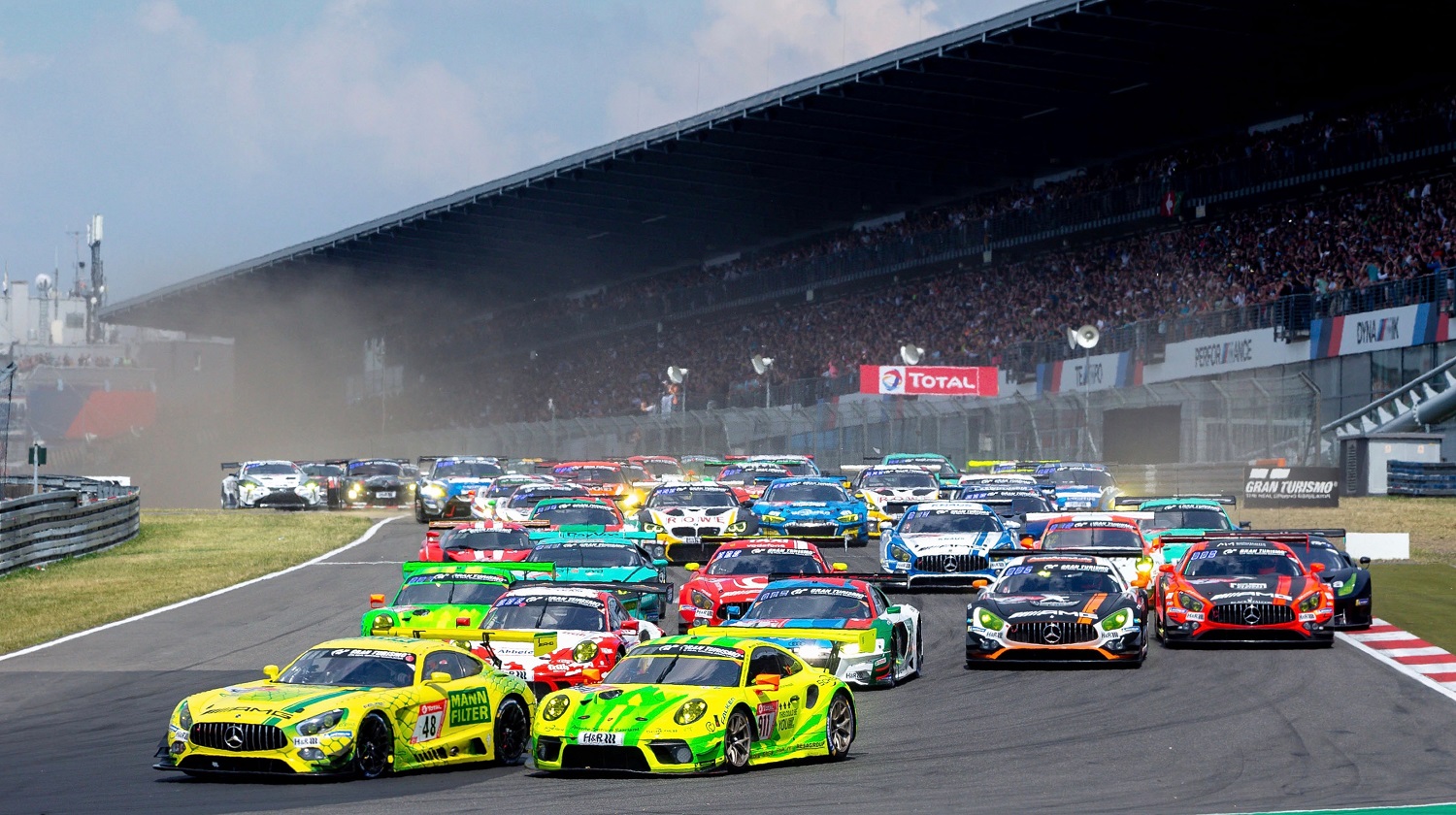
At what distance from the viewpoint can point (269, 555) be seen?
110ft

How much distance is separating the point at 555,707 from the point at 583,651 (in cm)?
304

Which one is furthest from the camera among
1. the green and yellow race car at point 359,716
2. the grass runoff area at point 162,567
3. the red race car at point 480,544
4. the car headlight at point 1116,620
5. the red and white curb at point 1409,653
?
the grass runoff area at point 162,567

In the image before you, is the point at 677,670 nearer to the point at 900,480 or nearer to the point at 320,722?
the point at 320,722

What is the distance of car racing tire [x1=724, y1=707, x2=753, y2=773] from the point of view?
12.4m

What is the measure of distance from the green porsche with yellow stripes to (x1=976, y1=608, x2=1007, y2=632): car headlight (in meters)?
4.80

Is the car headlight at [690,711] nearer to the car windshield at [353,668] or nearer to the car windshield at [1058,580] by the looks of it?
the car windshield at [353,668]

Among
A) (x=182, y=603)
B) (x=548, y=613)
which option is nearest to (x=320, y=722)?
(x=548, y=613)

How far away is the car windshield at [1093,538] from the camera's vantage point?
2319 cm

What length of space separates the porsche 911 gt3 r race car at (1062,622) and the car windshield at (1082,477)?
58.2ft

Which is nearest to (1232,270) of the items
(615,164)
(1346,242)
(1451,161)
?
(1346,242)

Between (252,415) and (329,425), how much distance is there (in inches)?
178

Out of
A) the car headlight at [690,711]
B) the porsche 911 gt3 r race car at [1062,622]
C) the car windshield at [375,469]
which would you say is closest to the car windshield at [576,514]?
the porsche 911 gt3 r race car at [1062,622]

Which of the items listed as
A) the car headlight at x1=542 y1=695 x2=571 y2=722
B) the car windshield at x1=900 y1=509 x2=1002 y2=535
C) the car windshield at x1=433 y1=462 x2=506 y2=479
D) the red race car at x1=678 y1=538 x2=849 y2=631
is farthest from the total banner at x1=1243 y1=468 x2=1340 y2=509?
the car headlight at x1=542 y1=695 x2=571 y2=722

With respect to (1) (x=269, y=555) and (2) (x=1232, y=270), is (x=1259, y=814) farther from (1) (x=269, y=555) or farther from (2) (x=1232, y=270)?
(2) (x=1232, y=270)
